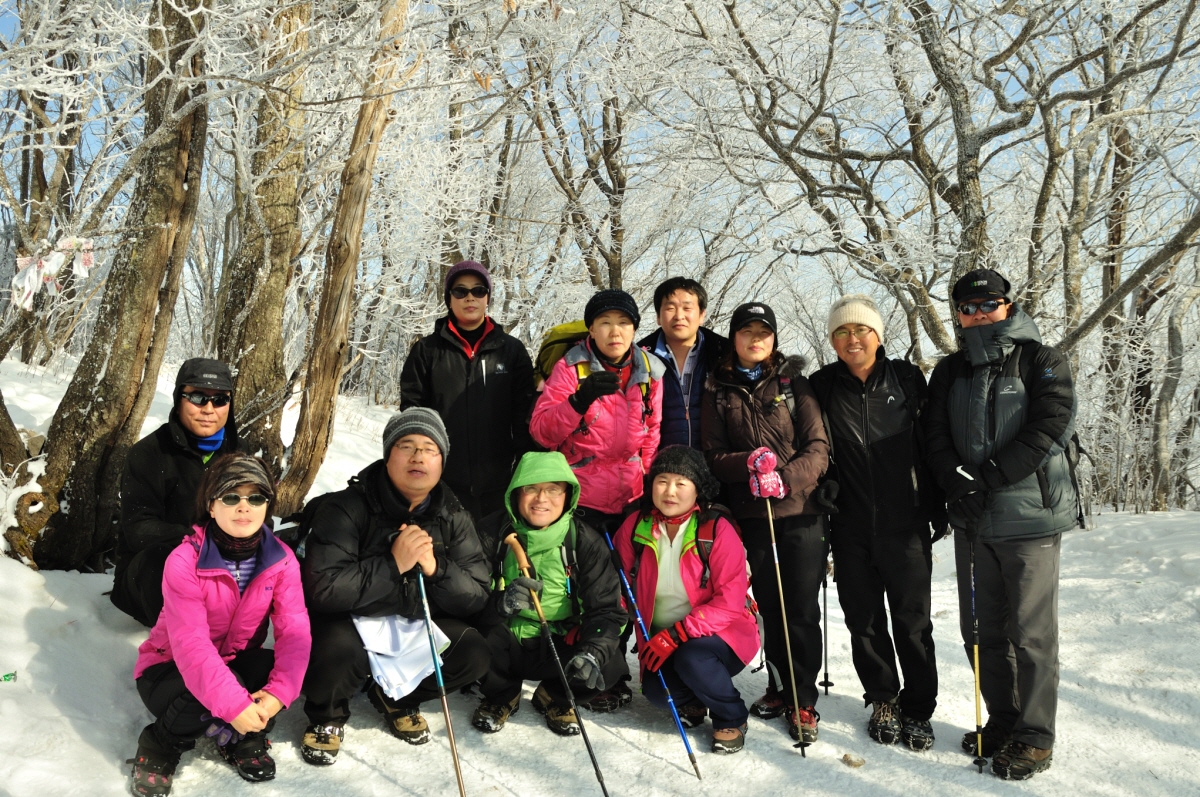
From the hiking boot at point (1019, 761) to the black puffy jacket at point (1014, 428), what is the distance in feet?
2.60

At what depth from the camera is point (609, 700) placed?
11.5 ft

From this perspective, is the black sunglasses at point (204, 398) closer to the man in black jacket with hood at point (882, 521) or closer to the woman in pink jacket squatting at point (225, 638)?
the woman in pink jacket squatting at point (225, 638)

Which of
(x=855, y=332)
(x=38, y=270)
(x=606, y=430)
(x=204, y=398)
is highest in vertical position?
(x=38, y=270)

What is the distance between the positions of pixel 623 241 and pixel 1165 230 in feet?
20.3

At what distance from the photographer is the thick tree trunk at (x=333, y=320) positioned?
14.7 ft

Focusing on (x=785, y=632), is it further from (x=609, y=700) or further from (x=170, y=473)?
(x=170, y=473)

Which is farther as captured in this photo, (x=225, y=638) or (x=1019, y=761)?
(x=1019, y=761)

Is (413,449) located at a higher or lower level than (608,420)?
lower

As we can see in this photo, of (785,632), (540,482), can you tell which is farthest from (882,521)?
(540,482)

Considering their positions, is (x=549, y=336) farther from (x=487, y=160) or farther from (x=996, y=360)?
(x=487, y=160)

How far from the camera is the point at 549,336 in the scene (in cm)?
397

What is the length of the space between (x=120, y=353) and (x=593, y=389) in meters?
2.22

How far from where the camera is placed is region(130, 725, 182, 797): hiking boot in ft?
8.42

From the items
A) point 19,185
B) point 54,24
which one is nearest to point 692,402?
point 54,24
